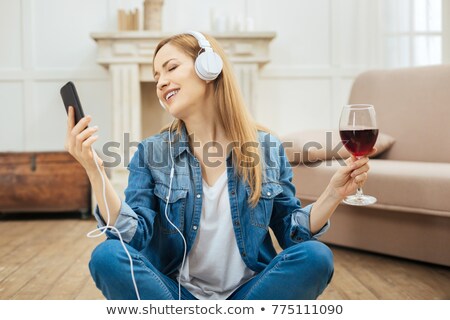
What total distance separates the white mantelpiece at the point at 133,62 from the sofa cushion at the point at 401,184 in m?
1.51

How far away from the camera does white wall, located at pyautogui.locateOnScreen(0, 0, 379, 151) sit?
4340 mm

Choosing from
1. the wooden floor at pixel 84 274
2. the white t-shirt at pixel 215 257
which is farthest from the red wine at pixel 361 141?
the wooden floor at pixel 84 274

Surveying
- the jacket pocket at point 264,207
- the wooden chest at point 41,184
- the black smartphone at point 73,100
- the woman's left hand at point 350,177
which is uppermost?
the black smartphone at point 73,100

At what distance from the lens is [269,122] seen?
4.50m

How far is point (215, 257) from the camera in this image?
4.47ft

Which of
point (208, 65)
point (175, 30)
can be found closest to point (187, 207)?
point (208, 65)

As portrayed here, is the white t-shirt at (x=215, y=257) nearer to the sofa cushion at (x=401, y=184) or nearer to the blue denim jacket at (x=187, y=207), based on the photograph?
the blue denim jacket at (x=187, y=207)

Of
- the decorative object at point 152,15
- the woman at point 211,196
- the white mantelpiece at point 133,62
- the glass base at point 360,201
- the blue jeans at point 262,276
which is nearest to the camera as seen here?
the blue jeans at point 262,276

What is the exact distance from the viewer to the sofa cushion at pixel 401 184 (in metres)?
2.17

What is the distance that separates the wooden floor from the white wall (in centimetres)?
161

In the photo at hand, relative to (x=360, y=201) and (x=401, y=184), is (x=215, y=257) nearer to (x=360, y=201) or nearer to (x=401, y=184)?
(x=360, y=201)

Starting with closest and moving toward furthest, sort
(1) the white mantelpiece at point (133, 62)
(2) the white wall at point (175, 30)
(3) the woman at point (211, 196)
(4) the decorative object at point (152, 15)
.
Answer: (3) the woman at point (211, 196) → (1) the white mantelpiece at point (133, 62) → (4) the decorative object at point (152, 15) → (2) the white wall at point (175, 30)

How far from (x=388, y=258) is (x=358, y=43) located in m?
2.43

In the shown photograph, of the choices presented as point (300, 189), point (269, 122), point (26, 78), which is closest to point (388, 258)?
point (300, 189)
